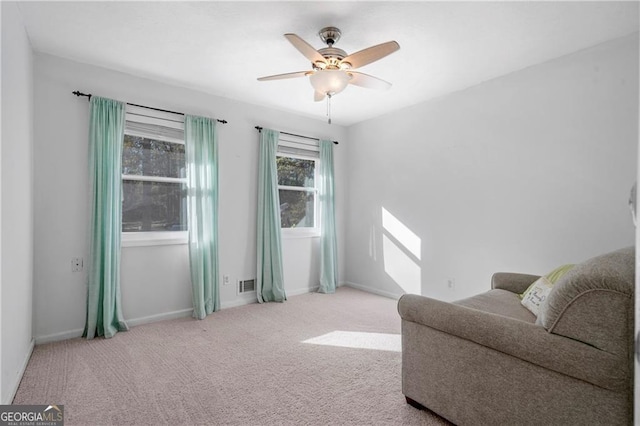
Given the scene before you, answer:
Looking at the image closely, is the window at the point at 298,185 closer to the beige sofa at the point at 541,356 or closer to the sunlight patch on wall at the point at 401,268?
the sunlight patch on wall at the point at 401,268

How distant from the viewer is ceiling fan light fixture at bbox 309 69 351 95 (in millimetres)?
2340

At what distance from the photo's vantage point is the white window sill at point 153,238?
3.30 m

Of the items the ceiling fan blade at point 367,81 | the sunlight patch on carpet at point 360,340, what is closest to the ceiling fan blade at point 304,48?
the ceiling fan blade at point 367,81

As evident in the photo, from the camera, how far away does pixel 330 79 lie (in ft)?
7.74

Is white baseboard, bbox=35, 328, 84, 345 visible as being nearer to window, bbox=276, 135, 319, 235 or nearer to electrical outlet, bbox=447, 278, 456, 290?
window, bbox=276, 135, 319, 235

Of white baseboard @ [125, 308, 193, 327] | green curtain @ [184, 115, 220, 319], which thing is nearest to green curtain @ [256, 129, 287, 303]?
green curtain @ [184, 115, 220, 319]

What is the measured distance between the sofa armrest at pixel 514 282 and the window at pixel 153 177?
10.3ft

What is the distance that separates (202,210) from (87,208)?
1038mm

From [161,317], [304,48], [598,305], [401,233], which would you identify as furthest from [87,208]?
[598,305]

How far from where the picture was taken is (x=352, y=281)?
507cm

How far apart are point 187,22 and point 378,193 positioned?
310cm

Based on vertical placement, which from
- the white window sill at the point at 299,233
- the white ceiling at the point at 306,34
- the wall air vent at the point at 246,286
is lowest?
the wall air vent at the point at 246,286

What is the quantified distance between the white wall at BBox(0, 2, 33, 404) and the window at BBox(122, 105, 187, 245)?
796 millimetres

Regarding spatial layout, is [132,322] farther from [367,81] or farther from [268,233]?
[367,81]
